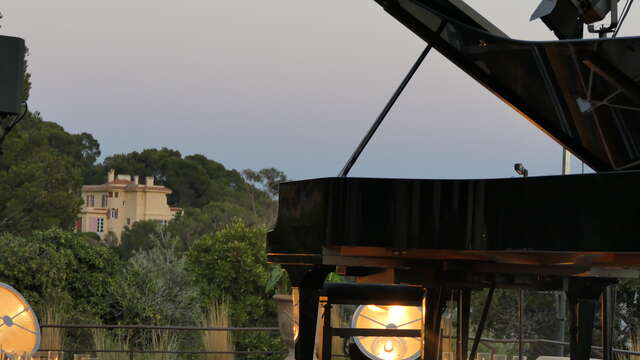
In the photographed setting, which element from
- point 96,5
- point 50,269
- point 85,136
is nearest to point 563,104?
point 50,269

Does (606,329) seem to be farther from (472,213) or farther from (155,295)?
(155,295)

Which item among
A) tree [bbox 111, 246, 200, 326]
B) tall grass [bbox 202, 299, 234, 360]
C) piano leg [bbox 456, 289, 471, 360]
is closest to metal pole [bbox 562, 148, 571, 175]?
tall grass [bbox 202, 299, 234, 360]

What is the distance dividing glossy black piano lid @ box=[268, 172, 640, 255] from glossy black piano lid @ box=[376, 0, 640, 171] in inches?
29.3

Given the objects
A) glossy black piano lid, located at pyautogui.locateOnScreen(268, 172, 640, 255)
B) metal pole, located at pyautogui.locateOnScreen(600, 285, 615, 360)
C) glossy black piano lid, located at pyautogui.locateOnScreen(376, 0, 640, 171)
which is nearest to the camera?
glossy black piano lid, located at pyautogui.locateOnScreen(268, 172, 640, 255)

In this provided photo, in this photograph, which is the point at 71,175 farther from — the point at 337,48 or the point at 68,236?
the point at 68,236

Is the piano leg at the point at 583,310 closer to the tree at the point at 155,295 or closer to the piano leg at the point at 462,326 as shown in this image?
the piano leg at the point at 462,326

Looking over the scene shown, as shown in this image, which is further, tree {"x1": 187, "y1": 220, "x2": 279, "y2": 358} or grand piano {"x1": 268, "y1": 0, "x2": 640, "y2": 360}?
tree {"x1": 187, "y1": 220, "x2": 279, "y2": 358}

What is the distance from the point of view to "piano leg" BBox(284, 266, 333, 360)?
3.40 meters

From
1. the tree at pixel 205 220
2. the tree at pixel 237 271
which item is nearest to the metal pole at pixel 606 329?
the tree at pixel 237 271

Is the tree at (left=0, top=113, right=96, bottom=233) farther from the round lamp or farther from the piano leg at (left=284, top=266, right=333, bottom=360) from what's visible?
the piano leg at (left=284, top=266, right=333, bottom=360)

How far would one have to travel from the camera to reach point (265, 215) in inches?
1149

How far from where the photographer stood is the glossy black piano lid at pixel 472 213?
8.70 ft

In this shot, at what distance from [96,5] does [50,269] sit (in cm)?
1687

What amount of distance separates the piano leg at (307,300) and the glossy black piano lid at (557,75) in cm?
110
